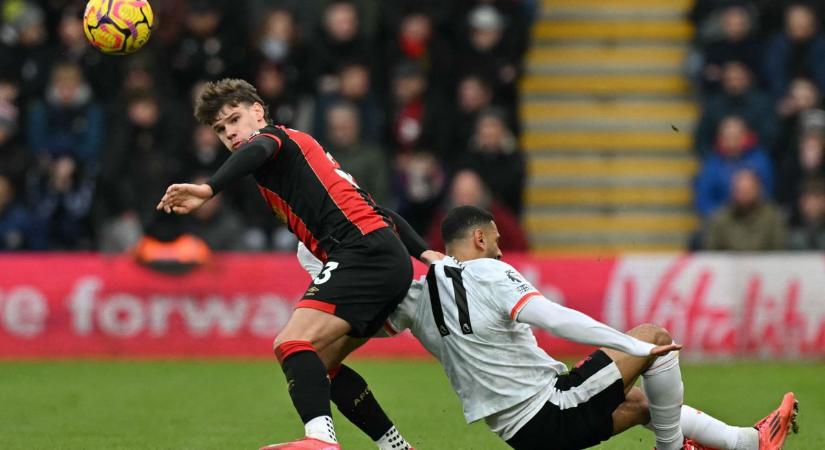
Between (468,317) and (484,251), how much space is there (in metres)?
0.37

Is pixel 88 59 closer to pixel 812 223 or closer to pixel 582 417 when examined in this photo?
pixel 812 223

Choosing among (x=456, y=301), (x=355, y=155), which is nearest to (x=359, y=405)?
(x=456, y=301)

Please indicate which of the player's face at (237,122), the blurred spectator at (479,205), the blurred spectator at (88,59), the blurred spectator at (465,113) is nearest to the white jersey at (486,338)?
the player's face at (237,122)

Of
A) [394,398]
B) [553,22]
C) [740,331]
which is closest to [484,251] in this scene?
[394,398]

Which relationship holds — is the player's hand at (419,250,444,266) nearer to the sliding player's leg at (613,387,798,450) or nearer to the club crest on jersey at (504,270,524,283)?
the club crest on jersey at (504,270,524,283)

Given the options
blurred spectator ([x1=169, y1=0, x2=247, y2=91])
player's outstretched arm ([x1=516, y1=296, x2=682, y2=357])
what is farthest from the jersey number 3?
blurred spectator ([x1=169, y1=0, x2=247, y2=91])

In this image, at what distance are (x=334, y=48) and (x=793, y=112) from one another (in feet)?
15.3

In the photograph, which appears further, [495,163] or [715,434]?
[495,163]

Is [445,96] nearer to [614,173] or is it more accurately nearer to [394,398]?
[614,173]

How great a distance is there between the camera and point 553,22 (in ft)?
55.0

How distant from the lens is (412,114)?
570 inches

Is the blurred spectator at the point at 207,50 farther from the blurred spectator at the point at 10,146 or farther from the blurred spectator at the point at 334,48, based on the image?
the blurred spectator at the point at 10,146

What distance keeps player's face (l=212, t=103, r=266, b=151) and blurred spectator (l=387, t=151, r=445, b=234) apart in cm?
681

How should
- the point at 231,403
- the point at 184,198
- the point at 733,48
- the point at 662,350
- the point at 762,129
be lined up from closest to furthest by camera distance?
1. the point at 662,350
2. the point at 184,198
3. the point at 231,403
4. the point at 762,129
5. the point at 733,48
